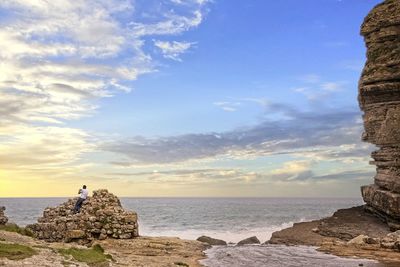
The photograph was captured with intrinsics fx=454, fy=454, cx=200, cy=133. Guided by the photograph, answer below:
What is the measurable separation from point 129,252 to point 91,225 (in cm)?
611

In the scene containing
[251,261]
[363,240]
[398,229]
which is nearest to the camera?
[251,261]

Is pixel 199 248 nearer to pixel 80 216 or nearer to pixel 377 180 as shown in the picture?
pixel 80 216

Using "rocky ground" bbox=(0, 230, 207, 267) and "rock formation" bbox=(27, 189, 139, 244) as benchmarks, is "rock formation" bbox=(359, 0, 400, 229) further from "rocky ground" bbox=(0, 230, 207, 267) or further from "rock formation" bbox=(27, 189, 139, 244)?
"rock formation" bbox=(27, 189, 139, 244)

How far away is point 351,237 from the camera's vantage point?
50.2 metres

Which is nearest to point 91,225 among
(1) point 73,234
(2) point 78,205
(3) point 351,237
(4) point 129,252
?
(1) point 73,234

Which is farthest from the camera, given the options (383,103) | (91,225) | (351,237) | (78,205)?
(383,103)

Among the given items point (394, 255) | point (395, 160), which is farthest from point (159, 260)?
point (395, 160)

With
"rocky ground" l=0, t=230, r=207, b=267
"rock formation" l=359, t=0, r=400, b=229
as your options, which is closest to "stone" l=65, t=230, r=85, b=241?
"rocky ground" l=0, t=230, r=207, b=267

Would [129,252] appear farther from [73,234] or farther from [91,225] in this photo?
[73,234]

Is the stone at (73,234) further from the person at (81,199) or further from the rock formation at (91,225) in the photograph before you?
the person at (81,199)

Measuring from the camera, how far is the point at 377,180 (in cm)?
5597

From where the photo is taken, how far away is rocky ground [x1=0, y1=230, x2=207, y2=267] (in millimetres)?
26169

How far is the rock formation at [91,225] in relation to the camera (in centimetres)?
4162

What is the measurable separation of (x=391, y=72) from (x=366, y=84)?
3.65 metres
